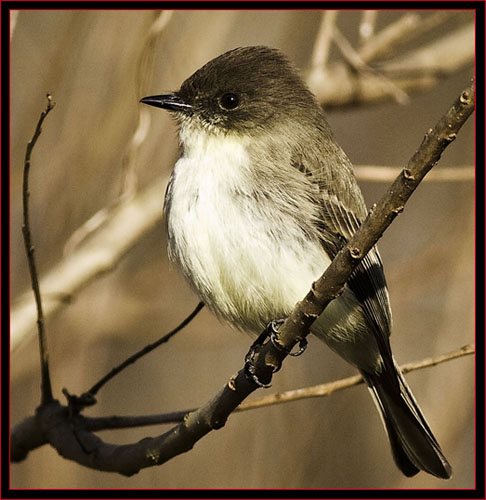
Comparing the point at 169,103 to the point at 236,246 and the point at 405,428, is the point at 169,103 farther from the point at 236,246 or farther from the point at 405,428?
the point at 405,428

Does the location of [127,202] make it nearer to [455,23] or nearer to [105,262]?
[105,262]

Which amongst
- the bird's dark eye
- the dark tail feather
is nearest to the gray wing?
the dark tail feather

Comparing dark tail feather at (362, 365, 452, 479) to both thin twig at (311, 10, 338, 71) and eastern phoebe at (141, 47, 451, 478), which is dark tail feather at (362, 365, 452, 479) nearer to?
eastern phoebe at (141, 47, 451, 478)

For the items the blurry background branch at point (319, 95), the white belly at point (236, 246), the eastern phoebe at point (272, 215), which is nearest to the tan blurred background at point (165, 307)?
the blurry background branch at point (319, 95)

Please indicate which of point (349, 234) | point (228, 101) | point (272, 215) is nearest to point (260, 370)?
point (272, 215)

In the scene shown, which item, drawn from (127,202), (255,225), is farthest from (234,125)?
(127,202)
